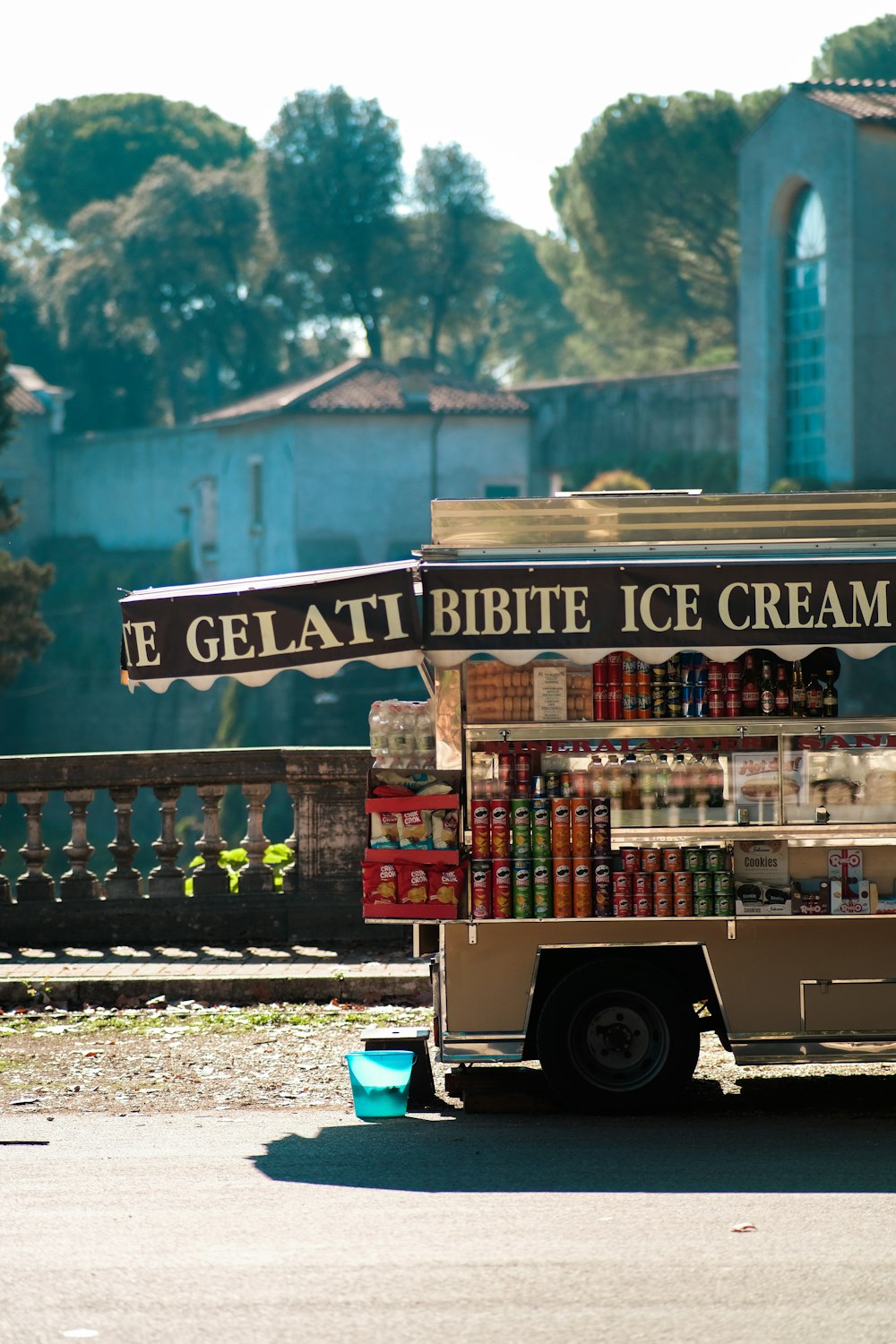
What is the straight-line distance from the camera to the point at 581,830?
7996 mm

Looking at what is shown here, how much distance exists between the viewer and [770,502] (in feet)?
26.9

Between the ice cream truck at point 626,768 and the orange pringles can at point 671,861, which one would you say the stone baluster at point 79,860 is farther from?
the orange pringles can at point 671,861

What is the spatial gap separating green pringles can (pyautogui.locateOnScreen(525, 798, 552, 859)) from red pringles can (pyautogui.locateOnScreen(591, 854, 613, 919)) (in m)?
0.22

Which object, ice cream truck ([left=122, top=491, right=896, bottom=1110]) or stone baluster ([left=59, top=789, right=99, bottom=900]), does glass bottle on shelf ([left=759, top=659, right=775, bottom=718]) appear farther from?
stone baluster ([left=59, top=789, right=99, bottom=900])

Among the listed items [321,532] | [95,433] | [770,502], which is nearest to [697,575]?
[770,502]

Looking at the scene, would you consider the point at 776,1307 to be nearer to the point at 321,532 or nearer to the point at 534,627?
the point at 534,627

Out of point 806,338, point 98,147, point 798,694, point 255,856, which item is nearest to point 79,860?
point 255,856

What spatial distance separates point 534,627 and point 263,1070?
280 cm

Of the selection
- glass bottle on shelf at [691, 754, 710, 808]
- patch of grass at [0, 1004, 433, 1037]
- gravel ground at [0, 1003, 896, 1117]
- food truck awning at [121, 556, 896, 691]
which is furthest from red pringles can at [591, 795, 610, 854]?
patch of grass at [0, 1004, 433, 1037]

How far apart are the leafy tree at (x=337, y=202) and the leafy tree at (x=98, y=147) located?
12047 millimetres

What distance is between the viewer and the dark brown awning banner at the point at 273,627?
25.9ft

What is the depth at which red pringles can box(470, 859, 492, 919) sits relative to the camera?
796 centimetres

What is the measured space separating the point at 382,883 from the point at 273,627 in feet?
4.04

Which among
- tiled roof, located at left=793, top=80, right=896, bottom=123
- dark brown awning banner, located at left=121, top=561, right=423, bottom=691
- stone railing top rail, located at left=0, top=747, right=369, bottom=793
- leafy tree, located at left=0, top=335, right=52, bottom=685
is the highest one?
tiled roof, located at left=793, top=80, right=896, bottom=123
